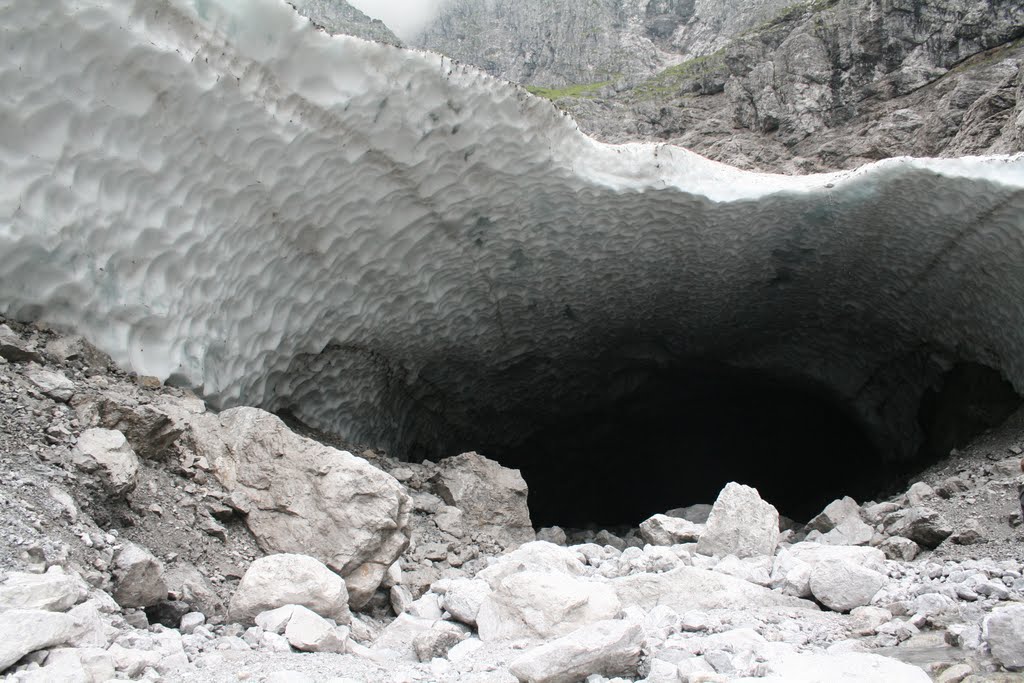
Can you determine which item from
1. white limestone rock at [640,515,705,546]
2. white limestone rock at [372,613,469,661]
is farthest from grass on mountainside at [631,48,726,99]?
white limestone rock at [372,613,469,661]

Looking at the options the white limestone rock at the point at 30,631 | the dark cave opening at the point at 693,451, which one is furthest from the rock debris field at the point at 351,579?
the dark cave opening at the point at 693,451

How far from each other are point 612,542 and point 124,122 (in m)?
5.61

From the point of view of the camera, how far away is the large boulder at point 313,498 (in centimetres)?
445

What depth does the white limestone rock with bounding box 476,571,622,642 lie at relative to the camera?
138 inches

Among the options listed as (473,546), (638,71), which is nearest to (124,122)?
(473,546)

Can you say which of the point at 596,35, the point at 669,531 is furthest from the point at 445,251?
the point at 596,35

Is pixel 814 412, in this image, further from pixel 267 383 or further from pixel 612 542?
pixel 267 383

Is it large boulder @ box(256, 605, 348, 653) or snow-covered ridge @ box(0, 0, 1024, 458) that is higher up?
snow-covered ridge @ box(0, 0, 1024, 458)

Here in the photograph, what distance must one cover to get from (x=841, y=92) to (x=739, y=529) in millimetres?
7747

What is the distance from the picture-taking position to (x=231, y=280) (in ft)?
19.4

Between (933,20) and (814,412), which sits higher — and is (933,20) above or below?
above

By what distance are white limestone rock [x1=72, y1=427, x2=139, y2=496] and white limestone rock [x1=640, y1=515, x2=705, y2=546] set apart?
12.4 feet

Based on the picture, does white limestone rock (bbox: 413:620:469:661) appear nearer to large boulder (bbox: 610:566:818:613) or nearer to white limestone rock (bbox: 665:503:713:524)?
large boulder (bbox: 610:566:818:613)

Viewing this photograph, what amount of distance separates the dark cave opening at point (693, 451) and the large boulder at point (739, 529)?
5009 mm
